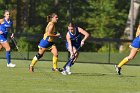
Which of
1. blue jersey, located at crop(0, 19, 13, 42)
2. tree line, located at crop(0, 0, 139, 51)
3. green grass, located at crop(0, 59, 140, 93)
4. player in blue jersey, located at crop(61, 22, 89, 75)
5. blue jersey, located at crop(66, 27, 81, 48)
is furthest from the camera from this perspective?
tree line, located at crop(0, 0, 139, 51)

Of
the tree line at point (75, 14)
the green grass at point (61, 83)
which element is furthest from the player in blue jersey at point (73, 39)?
the tree line at point (75, 14)

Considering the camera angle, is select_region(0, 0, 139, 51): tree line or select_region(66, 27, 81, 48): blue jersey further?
select_region(0, 0, 139, 51): tree line

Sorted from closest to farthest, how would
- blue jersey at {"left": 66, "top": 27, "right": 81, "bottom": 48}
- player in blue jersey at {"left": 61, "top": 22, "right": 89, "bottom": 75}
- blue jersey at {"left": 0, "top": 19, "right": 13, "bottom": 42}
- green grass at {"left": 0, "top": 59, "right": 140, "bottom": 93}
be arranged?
green grass at {"left": 0, "top": 59, "right": 140, "bottom": 93}, player in blue jersey at {"left": 61, "top": 22, "right": 89, "bottom": 75}, blue jersey at {"left": 66, "top": 27, "right": 81, "bottom": 48}, blue jersey at {"left": 0, "top": 19, "right": 13, "bottom": 42}

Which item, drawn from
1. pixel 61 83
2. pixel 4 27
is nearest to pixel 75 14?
pixel 4 27

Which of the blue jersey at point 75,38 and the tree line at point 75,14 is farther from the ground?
the blue jersey at point 75,38

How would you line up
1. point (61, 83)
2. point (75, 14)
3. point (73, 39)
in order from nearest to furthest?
point (61, 83) < point (73, 39) < point (75, 14)

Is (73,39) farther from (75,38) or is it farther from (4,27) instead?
(4,27)

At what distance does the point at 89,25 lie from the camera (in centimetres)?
5012

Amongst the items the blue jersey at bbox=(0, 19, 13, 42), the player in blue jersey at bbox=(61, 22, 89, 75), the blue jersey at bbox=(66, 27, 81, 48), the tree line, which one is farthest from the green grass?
the tree line

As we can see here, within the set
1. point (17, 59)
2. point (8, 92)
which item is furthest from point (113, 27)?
point (8, 92)

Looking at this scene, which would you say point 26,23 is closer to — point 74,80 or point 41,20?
point 41,20

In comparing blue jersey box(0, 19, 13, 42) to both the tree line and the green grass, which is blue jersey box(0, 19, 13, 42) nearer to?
the green grass

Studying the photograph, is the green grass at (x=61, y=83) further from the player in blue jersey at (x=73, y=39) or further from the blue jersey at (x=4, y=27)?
the blue jersey at (x=4, y=27)

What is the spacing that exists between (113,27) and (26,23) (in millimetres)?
7238
